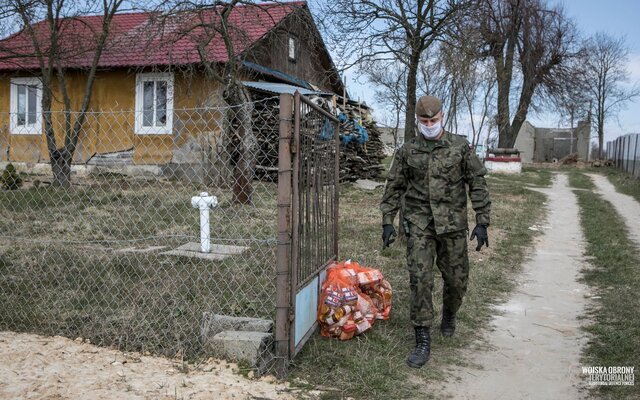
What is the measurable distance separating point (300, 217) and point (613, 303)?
3.52 meters

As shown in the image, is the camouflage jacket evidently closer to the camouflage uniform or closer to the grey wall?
the camouflage uniform

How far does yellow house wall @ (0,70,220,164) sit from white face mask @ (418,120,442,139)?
1125cm

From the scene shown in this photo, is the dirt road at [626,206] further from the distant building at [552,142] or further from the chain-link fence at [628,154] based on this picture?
the distant building at [552,142]

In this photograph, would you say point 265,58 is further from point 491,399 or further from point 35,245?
point 491,399

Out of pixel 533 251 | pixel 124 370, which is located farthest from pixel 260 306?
pixel 533 251

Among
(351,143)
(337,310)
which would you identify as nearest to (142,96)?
(351,143)

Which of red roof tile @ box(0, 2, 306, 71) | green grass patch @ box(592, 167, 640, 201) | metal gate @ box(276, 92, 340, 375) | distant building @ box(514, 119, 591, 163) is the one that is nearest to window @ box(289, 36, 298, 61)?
red roof tile @ box(0, 2, 306, 71)

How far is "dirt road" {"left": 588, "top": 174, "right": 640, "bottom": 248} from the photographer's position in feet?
35.9

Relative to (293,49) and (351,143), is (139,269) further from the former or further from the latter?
(293,49)

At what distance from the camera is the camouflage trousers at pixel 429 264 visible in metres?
4.26

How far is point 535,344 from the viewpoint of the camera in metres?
4.70

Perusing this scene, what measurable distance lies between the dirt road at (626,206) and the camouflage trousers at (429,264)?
6124mm

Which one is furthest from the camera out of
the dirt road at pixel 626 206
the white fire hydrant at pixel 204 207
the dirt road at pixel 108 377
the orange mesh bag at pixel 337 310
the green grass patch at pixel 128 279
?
the dirt road at pixel 626 206

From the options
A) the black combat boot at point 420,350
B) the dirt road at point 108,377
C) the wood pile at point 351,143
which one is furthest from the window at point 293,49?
the dirt road at point 108,377
